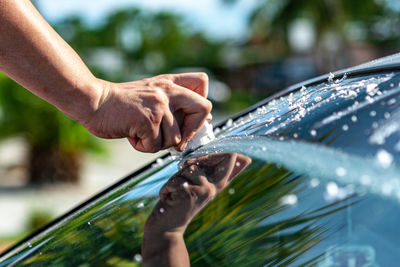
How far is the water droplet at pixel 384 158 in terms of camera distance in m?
0.85

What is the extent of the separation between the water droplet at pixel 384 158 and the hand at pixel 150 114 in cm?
49

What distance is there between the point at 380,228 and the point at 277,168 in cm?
25

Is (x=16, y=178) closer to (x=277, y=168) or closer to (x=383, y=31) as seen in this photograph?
(x=277, y=168)

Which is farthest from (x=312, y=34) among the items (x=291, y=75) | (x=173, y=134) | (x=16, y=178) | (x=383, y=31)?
(x=173, y=134)

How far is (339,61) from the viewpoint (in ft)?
78.9

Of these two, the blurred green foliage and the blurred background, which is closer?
the blurred background

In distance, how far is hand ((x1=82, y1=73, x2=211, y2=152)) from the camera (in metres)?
1.21

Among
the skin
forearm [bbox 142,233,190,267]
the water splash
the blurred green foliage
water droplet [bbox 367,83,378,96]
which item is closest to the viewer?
the water splash

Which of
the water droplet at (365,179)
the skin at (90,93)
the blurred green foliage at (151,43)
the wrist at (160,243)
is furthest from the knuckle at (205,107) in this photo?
the blurred green foliage at (151,43)

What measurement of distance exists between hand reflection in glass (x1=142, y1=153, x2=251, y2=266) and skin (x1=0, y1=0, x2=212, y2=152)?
5.4 inches

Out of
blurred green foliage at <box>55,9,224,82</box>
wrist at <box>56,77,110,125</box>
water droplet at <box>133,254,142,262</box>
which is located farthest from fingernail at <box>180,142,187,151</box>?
blurred green foliage at <box>55,9,224,82</box>

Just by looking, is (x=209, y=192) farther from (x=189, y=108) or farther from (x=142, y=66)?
(x=142, y=66)

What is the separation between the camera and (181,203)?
1052 millimetres

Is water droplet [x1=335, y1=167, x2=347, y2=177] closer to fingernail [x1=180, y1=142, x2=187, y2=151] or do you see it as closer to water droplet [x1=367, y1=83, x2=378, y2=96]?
water droplet [x1=367, y1=83, x2=378, y2=96]
